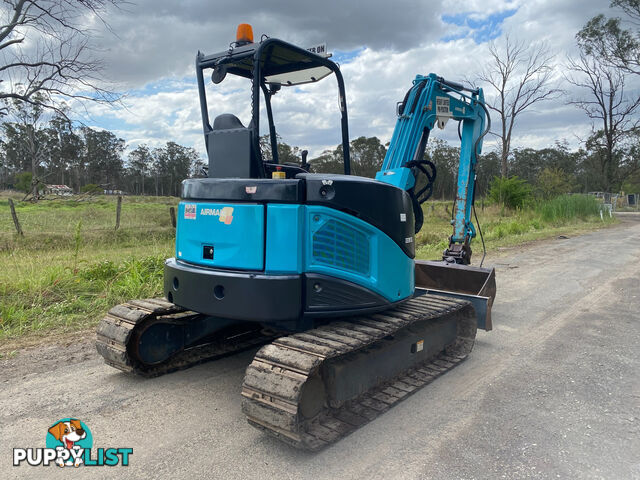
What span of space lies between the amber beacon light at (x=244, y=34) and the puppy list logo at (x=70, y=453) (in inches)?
117

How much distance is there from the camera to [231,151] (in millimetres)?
3533

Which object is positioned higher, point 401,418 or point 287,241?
point 287,241

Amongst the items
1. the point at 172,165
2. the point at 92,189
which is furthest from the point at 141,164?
the point at 92,189

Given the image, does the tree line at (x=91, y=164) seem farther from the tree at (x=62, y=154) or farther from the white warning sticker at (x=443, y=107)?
the white warning sticker at (x=443, y=107)

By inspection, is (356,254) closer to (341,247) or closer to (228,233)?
(341,247)

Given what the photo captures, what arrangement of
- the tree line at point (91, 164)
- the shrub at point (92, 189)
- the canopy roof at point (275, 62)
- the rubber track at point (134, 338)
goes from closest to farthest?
1. the canopy roof at point (275, 62)
2. the rubber track at point (134, 338)
3. the shrub at point (92, 189)
4. the tree line at point (91, 164)

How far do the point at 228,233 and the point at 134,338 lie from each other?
1.37 m

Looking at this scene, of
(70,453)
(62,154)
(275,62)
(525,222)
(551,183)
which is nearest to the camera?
(70,453)

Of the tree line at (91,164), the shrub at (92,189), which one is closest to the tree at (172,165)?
the tree line at (91,164)

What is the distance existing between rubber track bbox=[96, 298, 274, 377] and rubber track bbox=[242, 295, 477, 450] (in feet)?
4.36

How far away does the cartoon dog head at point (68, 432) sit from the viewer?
307 centimetres

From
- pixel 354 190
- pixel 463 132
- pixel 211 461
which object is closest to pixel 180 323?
pixel 211 461

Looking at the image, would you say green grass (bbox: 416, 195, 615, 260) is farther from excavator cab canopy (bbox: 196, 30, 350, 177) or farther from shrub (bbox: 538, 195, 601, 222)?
excavator cab canopy (bbox: 196, 30, 350, 177)

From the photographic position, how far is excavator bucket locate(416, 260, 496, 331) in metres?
5.84
